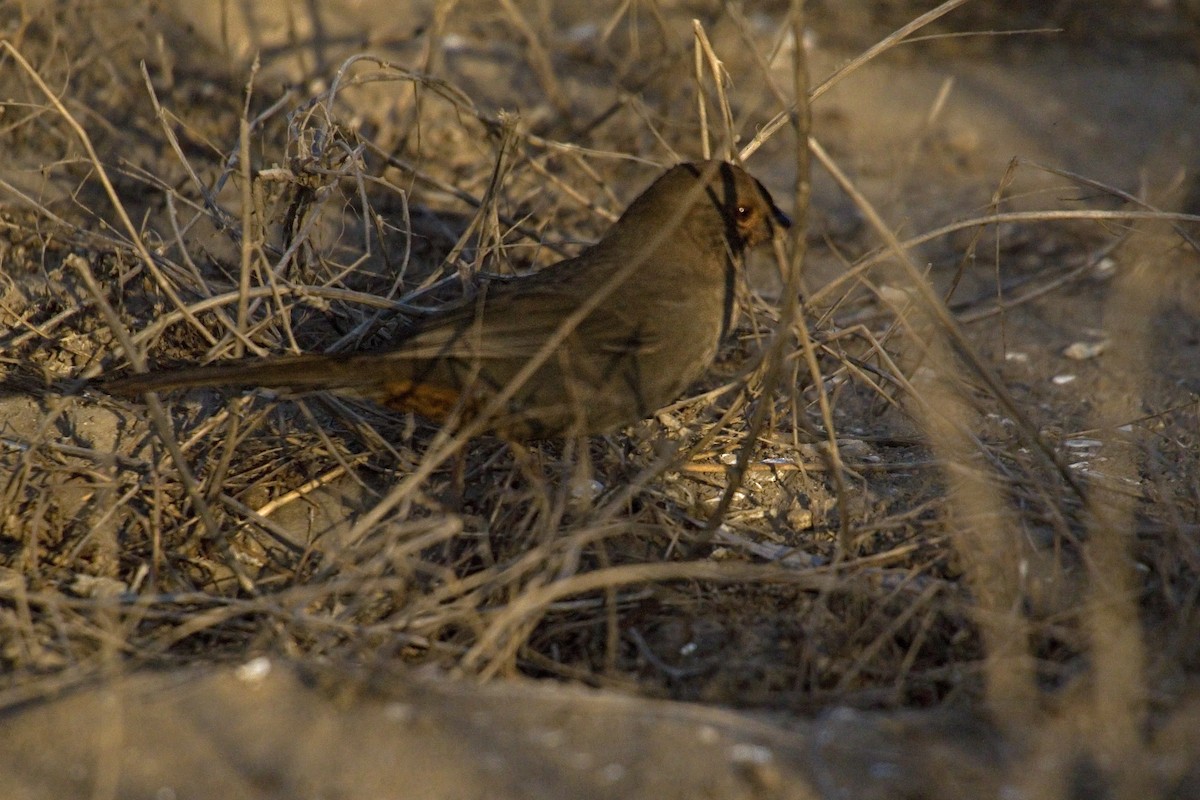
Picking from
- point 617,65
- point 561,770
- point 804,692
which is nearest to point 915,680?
point 804,692

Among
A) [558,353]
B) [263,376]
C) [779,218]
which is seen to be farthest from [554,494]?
[779,218]

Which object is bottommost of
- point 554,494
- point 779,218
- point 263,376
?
point 554,494

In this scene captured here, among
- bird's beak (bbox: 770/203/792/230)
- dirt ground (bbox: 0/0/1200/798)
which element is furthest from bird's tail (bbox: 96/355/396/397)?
bird's beak (bbox: 770/203/792/230)

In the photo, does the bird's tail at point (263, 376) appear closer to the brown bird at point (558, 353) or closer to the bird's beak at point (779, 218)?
the brown bird at point (558, 353)

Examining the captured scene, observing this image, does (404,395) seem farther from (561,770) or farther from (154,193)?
(154,193)

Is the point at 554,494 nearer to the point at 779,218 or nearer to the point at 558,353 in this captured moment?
the point at 558,353

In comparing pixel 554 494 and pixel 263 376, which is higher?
pixel 263 376

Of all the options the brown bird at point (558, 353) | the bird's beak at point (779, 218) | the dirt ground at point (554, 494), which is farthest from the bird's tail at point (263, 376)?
the bird's beak at point (779, 218)

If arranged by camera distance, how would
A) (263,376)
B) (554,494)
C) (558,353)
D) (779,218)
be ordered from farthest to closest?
(779,218)
(554,494)
(558,353)
(263,376)
